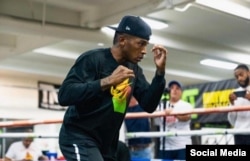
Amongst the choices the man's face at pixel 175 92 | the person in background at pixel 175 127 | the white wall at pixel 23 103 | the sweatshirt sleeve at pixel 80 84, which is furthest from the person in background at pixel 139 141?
the white wall at pixel 23 103

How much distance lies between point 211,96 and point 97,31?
293 centimetres

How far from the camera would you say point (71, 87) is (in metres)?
1.97

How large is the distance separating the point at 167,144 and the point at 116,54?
8.09 ft

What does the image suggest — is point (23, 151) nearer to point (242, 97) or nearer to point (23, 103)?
point (23, 103)

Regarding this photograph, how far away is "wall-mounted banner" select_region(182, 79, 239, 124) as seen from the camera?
8336 millimetres

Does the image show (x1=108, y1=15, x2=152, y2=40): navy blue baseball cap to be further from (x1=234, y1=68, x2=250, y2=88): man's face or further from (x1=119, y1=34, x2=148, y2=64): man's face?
(x1=234, y1=68, x2=250, y2=88): man's face

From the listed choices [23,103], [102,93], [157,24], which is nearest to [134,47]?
[102,93]

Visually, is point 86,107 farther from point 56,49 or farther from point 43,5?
point 56,49

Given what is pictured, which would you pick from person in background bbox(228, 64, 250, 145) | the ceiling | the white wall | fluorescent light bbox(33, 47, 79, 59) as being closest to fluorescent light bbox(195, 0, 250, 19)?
the ceiling

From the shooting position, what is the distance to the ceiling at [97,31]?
6.16 meters

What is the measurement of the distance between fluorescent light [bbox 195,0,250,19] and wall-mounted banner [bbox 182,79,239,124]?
2.27 m

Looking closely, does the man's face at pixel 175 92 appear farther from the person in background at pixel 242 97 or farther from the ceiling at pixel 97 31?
the ceiling at pixel 97 31

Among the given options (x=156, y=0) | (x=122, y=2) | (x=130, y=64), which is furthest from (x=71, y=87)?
(x=122, y=2)

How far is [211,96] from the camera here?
8.73 metres
